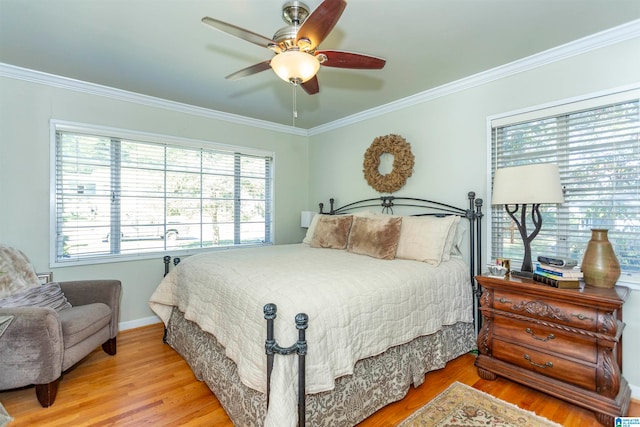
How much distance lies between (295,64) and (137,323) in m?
3.25

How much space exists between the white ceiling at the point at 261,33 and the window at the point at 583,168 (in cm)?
56

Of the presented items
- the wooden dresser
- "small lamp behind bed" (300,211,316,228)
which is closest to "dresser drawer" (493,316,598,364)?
the wooden dresser

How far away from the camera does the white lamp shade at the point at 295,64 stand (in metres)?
1.63

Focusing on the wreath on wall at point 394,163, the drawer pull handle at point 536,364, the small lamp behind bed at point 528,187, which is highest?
the wreath on wall at point 394,163

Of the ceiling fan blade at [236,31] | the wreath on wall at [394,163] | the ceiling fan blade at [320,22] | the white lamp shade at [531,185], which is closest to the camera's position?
the ceiling fan blade at [320,22]

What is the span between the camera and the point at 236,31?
159 cm

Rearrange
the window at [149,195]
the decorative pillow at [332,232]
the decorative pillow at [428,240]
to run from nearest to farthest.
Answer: the decorative pillow at [428,240]
the window at [149,195]
the decorative pillow at [332,232]

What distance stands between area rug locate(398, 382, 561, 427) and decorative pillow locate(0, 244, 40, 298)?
2.92 m

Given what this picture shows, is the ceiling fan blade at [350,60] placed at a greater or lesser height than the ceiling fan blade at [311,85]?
greater

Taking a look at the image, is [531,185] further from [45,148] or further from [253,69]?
[45,148]

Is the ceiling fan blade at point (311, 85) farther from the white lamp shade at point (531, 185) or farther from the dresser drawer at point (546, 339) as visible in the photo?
the dresser drawer at point (546, 339)

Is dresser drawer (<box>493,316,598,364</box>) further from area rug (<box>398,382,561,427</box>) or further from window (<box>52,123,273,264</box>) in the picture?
window (<box>52,123,273,264</box>)

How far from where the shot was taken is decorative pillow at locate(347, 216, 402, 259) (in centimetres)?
269

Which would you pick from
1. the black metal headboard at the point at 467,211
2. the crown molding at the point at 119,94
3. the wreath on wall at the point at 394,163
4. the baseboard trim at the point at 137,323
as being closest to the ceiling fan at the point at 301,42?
the wreath on wall at the point at 394,163
